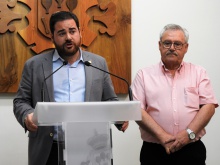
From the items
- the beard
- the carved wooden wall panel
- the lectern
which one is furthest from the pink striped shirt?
the lectern

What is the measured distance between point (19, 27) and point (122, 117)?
1518 mm

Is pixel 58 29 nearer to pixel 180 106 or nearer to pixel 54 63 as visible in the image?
pixel 54 63

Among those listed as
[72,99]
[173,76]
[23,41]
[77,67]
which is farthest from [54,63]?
[173,76]

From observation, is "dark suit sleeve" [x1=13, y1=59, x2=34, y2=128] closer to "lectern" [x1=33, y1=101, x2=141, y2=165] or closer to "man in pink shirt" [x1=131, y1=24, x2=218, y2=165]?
"lectern" [x1=33, y1=101, x2=141, y2=165]

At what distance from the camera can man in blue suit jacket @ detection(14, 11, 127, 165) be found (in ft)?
6.09

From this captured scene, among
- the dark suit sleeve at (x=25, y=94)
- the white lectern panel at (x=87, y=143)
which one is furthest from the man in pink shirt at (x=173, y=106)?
the white lectern panel at (x=87, y=143)

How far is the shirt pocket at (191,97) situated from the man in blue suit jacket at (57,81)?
571 millimetres

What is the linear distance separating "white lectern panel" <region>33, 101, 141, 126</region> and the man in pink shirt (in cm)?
89

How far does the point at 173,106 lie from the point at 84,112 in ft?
3.60

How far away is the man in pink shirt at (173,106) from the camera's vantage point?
7.16 ft

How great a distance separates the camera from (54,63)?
2.03 meters

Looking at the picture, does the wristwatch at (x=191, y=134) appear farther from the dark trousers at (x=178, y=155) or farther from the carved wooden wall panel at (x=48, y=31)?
the carved wooden wall panel at (x=48, y=31)

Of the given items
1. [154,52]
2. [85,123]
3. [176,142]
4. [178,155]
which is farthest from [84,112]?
[154,52]

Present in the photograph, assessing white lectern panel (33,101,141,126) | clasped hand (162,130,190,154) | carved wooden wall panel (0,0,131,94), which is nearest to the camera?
white lectern panel (33,101,141,126)
